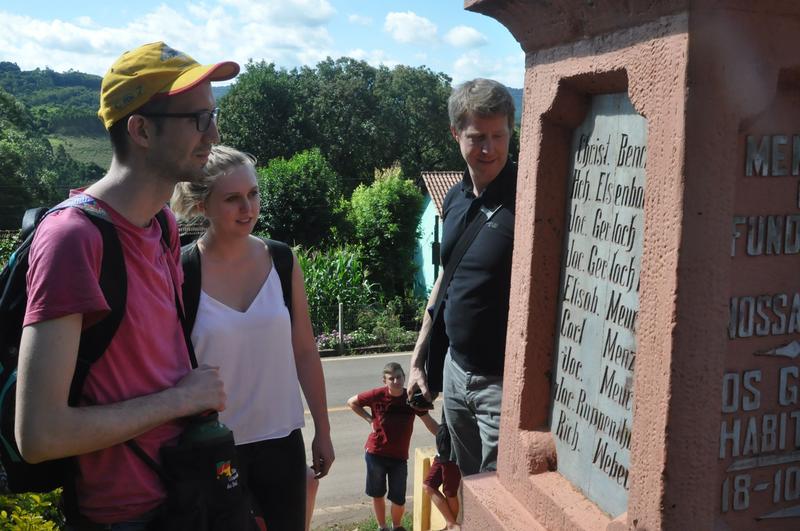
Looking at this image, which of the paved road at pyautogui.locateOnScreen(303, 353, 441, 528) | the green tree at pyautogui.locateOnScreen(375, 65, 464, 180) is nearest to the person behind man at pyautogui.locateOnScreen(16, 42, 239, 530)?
the paved road at pyautogui.locateOnScreen(303, 353, 441, 528)

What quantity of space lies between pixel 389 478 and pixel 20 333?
4105 mm

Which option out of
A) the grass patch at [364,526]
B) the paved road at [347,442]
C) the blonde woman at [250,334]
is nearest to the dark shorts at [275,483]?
the blonde woman at [250,334]

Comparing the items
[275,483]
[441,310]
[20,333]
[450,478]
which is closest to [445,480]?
[450,478]

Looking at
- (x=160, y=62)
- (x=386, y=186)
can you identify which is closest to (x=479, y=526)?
(x=160, y=62)

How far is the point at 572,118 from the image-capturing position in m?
2.35

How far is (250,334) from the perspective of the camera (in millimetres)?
2791

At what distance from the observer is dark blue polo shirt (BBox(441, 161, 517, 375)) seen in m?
2.91

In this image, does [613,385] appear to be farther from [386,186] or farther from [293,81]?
[293,81]

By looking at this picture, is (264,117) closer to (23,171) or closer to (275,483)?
(23,171)

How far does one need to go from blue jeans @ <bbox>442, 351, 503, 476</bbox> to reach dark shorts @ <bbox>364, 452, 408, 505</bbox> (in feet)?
7.35

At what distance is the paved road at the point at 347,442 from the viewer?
654 cm

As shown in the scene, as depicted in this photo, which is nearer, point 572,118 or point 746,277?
point 746,277

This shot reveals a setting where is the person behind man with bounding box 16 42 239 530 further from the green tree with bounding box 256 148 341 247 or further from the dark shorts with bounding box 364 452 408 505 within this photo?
the green tree with bounding box 256 148 341 247

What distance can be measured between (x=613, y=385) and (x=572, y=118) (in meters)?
0.79
